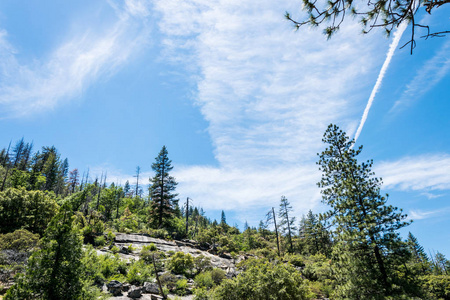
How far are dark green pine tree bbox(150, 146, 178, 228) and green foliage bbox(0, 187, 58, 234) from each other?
1355 cm

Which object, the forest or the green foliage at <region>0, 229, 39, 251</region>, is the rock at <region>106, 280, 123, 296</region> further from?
the green foliage at <region>0, 229, 39, 251</region>

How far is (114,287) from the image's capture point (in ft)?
38.0

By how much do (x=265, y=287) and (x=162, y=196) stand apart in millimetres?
25502

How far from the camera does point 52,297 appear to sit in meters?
6.16

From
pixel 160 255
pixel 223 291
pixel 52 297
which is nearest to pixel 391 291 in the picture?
pixel 223 291

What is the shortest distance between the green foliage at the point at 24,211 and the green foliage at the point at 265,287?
1788 centimetres

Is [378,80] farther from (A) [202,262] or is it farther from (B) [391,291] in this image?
(A) [202,262]

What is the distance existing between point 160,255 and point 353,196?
17046 mm

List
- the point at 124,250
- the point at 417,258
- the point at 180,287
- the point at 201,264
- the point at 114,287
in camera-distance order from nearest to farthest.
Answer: the point at 114,287 → the point at 180,287 → the point at 201,264 → the point at 124,250 → the point at 417,258

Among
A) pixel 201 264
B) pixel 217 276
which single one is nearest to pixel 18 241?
pixel 201 264

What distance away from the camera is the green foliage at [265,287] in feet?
32.6

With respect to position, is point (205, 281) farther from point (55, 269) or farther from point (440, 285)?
point (440, 285)

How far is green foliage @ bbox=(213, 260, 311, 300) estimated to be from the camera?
992 cm

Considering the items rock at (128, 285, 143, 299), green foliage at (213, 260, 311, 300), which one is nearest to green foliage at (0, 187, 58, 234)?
rock at (128, 285, 143, 299)
